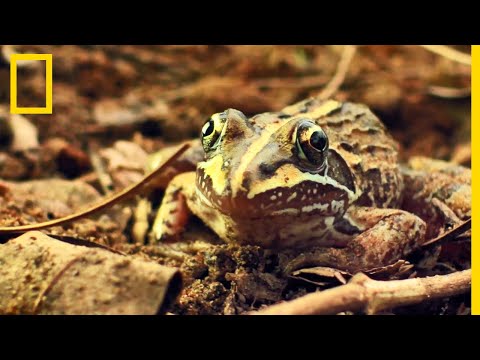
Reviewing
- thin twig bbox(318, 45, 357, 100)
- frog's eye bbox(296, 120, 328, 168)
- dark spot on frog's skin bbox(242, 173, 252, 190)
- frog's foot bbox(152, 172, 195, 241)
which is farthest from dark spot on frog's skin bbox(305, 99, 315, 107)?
thin twig bbox(318, 45, 357, 100)

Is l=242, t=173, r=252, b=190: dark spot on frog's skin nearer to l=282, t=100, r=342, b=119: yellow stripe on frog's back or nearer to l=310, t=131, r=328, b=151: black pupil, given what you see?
l=310, t=131, r=328, b=151: black pupil

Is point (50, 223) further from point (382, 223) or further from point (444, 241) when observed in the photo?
point (444, 241)

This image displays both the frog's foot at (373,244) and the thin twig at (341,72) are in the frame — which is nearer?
the frog's foot at (373,244)

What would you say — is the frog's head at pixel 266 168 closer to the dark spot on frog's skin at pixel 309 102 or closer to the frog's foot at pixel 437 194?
the dark spot on frog's skin at pixel 309 102

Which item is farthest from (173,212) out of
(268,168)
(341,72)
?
(341,72)

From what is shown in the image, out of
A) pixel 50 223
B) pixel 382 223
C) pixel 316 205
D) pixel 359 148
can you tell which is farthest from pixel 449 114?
pixel 50 223

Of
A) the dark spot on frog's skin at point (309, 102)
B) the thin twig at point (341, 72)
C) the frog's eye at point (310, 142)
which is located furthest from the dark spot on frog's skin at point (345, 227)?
the thin twig at point (341, 72)
